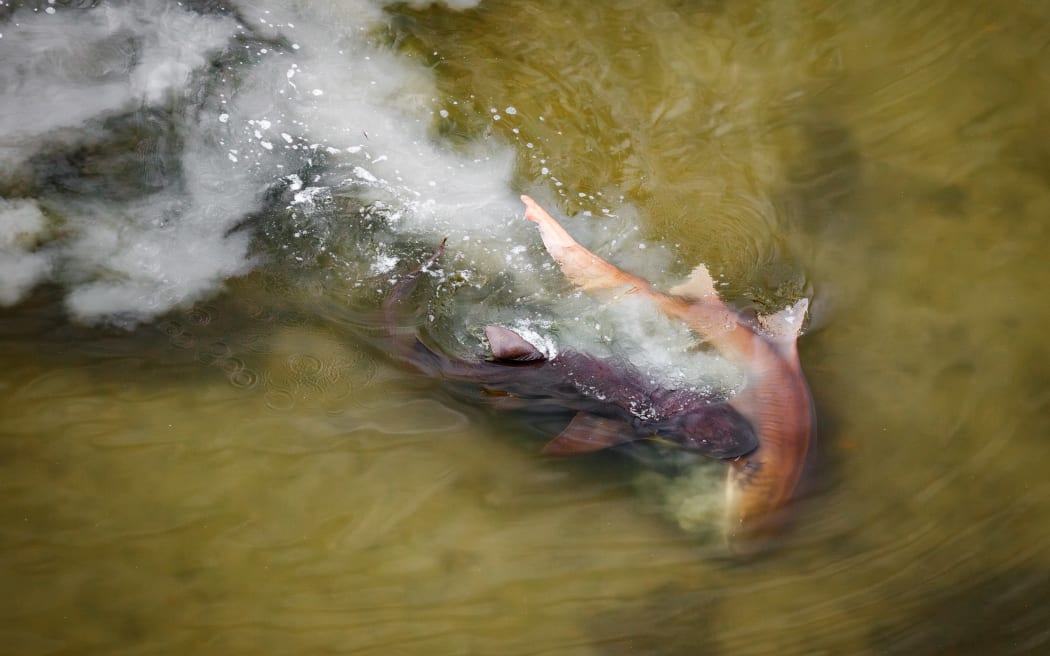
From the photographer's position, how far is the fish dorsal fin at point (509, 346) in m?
2.13

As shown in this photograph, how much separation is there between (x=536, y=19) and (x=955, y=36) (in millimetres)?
1436

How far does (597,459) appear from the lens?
2312mm

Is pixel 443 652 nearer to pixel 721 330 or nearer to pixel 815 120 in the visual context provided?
pixel 721 330

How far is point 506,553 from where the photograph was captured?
223 centimetres

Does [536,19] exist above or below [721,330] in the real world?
above

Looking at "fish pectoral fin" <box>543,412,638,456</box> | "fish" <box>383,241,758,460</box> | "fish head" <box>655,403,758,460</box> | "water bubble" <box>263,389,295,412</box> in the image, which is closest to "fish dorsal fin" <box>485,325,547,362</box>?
"fish" <box>383,241,758,460</box>

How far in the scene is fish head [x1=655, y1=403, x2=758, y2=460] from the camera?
2.31 meters

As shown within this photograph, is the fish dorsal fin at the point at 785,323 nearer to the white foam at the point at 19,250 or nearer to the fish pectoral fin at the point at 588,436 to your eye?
the fish pectoral fin at the point at 588,436

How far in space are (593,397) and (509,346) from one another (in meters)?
0.31

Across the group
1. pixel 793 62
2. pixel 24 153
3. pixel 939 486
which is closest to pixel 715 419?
pixel 939 486

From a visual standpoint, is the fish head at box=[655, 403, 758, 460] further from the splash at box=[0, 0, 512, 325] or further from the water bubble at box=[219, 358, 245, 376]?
the water bubble at box=[219, 358, 245, 376]

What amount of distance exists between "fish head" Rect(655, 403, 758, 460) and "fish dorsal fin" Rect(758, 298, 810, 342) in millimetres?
264

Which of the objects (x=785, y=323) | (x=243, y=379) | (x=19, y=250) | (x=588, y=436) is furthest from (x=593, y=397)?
(x=19, y=250)

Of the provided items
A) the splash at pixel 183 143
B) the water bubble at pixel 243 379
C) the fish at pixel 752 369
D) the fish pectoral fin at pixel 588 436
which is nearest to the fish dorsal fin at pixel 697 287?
the fish at pixel 752 369
